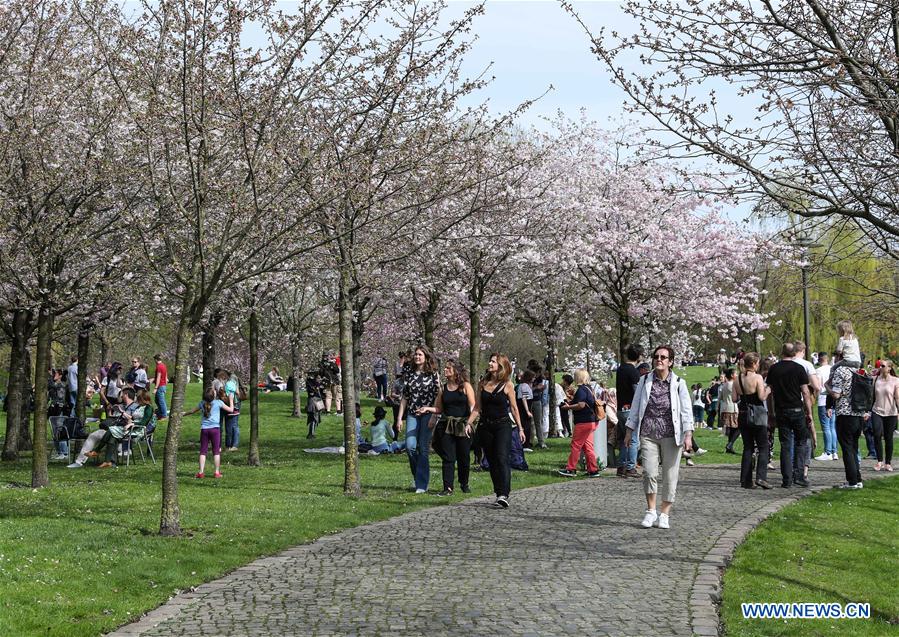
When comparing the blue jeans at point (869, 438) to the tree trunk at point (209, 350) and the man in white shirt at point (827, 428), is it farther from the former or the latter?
the tree trunk at point (209, 350)

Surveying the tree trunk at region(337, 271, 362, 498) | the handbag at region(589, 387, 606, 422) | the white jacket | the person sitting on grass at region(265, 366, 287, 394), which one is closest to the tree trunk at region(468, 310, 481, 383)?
the handbag at region(589, 387, 606, 422)

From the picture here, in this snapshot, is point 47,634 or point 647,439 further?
point 647,439

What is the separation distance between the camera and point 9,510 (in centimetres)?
1285

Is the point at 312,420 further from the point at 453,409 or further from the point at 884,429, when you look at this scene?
the point at 884,429

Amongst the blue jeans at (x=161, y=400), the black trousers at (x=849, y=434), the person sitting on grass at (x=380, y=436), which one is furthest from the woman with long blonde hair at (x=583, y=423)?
the blue jeans at (x=161, y=400)

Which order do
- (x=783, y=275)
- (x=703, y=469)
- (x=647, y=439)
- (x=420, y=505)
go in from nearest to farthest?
(x=647, y=439), (x=783, y=275), (x=420, y=505), (x=703, y=469)

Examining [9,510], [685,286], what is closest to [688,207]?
[685,286]

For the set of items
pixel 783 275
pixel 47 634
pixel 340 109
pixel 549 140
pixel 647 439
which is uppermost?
pixel 549 140

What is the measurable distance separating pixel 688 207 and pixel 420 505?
1886cm

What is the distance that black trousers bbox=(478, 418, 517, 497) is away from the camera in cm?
1316

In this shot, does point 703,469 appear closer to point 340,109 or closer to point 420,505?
point 420,505

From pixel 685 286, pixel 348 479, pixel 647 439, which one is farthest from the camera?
pixel 685 286

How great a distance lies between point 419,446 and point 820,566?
21.8ft

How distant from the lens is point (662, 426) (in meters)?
11.6
